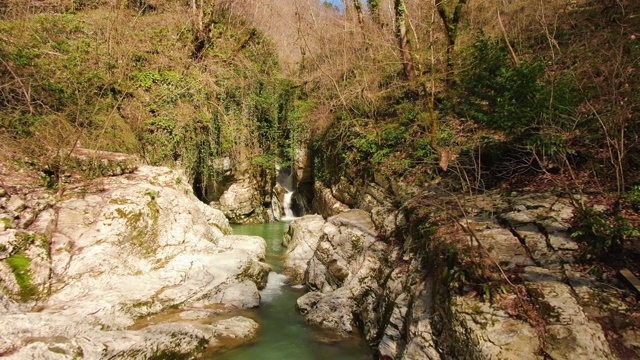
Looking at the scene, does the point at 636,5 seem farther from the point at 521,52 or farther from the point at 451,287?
the point at 451,287

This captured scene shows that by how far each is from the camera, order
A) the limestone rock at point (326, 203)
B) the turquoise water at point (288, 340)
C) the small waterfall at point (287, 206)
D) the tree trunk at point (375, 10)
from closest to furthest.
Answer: the turquoise water at point (288, 340)
the limestone rock at point (326, 203)
the tree trunk at point (375, 10)
the small waterfall at point (287, 206)

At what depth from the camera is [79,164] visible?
796 centimetres

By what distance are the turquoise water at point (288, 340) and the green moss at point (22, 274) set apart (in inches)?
122

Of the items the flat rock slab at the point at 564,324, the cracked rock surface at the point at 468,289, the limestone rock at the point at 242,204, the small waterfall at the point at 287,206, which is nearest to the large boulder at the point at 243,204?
the limestone rock at the point at 242,204

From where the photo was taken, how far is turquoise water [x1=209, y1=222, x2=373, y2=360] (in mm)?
5566

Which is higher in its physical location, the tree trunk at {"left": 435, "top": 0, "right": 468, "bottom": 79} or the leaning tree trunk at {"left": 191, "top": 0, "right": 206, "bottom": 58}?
the leaning tree trunk at {"left": 191, "top": 0, "right": 206, "bottom": 58}

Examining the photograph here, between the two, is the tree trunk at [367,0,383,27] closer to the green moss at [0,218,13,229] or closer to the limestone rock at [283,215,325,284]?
the limestone rock at [283,215,325,284]

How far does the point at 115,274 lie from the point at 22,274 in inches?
53.2

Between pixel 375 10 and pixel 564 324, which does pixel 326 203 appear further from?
pixel 564 324

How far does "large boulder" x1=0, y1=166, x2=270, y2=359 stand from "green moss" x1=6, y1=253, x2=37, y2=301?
0.01 meters

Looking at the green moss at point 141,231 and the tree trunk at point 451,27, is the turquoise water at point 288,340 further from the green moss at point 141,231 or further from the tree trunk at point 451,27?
the tree trunk at point 451,27

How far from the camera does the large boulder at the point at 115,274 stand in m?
4.84

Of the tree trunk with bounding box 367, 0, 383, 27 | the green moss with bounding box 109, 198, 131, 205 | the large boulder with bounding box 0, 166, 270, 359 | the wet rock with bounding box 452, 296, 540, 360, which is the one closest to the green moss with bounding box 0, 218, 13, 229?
the large boulder with bounding box 0, 166, 270, 359

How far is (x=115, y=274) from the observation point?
21.3 ft
